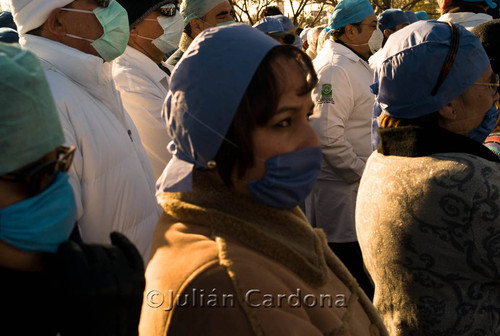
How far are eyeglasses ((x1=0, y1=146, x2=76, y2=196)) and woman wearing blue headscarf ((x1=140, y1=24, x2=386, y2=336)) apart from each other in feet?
1.41

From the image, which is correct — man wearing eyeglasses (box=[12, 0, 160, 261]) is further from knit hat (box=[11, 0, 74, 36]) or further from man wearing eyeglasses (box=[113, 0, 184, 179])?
man wearing eyeglasses (box=[113, 0, 184, 179])

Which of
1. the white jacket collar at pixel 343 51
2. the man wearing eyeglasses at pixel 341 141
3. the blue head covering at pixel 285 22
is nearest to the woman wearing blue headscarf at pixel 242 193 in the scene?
the man wearing eyeglasses at pixel 341 141

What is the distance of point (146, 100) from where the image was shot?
3.98m

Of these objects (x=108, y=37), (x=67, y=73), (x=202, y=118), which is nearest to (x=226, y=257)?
(x=202, y=118)

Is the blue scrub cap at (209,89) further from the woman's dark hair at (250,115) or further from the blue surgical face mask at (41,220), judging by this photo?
the blue surgical face mask at (41,220)

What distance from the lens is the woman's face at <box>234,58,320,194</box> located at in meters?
1.80

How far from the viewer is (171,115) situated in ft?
6.22

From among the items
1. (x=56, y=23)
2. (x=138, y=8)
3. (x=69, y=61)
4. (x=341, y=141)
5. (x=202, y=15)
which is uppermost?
(x=56, y=23)

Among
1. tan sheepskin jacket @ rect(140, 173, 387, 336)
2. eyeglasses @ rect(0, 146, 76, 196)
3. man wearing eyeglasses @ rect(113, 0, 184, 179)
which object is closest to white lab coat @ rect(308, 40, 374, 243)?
man wearing eyeglasses @ rect(113, 0, 184, 179)

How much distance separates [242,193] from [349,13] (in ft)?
14.7

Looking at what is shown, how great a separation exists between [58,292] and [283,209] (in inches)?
29.2

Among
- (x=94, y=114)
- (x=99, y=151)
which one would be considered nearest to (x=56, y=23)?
(x=94, y=114)

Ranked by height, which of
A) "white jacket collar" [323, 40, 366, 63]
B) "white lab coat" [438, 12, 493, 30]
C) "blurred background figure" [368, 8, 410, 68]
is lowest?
"blurred background figure" [368, 8, 410, 68]

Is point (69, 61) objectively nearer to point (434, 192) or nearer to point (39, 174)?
point (39, 174)
